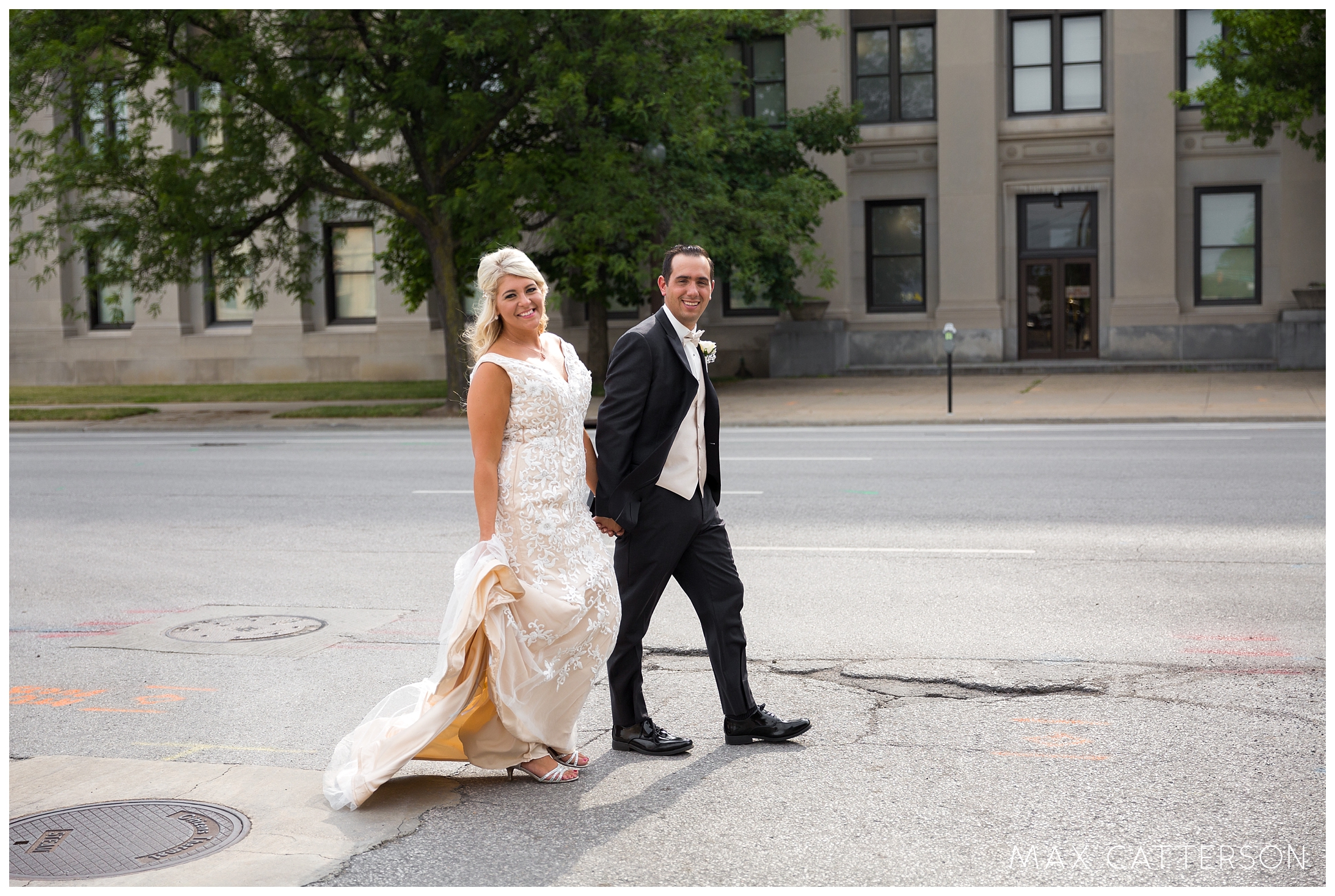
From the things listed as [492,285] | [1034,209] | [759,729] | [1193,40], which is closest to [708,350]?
[492,285]

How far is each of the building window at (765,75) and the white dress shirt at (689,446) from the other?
91.3ft

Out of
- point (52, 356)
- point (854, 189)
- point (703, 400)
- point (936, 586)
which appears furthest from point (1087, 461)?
point (52, 356)

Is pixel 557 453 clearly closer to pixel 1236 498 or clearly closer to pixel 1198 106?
pixel 1236 498

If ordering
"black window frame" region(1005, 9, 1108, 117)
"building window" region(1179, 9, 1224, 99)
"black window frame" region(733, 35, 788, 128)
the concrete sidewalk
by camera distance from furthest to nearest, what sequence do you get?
"black window frame" region(733, 35, 788, 128) < "black window frame" region(1005, 9, 1108, 117) < "building window" region(1179, 9, 1224, 99) < the concrete sidewalk

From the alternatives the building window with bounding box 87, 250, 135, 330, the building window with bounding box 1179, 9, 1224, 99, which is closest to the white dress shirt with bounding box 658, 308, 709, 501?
the building window with bounding box 1179, 9, 1224, 99

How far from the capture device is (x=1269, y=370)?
28.2 metres

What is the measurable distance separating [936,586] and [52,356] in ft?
116

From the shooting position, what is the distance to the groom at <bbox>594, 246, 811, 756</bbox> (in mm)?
4945

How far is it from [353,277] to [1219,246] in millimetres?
22584

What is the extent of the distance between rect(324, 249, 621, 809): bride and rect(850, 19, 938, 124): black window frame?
2856cm

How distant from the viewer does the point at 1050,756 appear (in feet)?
15.8

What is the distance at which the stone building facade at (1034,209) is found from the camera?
→ 2964cm

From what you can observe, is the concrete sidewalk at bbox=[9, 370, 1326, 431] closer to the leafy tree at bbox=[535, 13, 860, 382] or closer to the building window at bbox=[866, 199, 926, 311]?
the leafy tree at bbox=[535, 13, 860, 382]

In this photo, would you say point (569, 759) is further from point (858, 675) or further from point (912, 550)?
point (912, 550)
